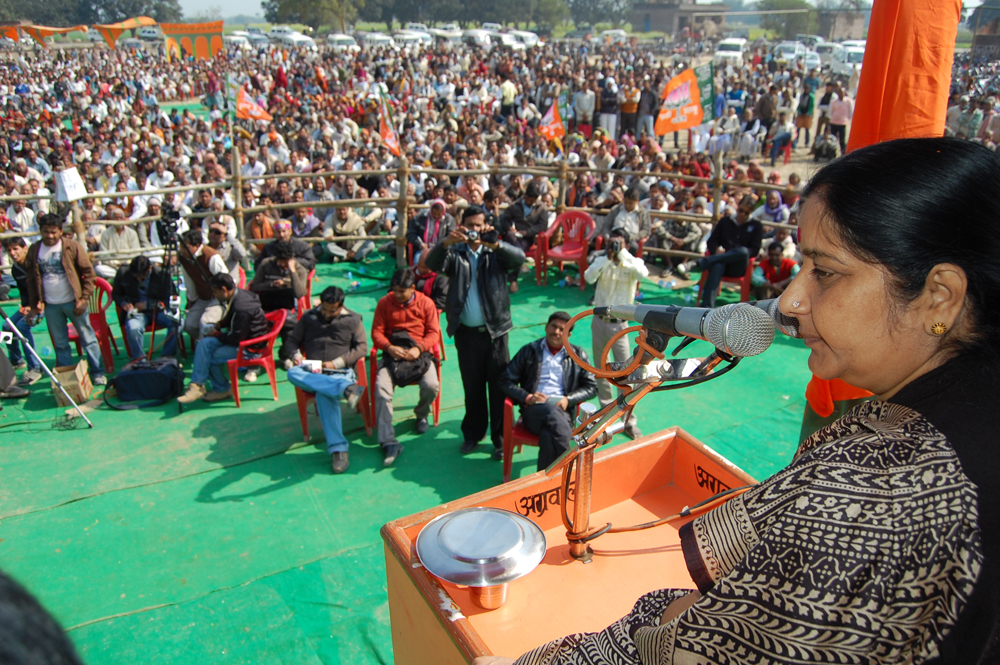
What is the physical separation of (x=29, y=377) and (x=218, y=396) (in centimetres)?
177

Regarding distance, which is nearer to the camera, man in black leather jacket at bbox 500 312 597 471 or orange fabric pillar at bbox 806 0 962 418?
orange fabric pillar at bbox 806 0 962 418

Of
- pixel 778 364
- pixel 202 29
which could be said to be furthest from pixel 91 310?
pixel 202 29

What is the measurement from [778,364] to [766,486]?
5924 mm

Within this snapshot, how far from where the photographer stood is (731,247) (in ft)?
25.4

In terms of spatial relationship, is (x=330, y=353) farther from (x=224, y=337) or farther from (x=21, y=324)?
(x=21, y=324)

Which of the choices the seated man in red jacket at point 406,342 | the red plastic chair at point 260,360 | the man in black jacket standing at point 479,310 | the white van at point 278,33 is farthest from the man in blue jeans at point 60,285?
the white van at point 278,33

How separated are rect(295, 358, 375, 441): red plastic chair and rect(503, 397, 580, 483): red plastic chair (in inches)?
47.9

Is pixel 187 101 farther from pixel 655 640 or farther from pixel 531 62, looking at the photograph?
pixel 655 640

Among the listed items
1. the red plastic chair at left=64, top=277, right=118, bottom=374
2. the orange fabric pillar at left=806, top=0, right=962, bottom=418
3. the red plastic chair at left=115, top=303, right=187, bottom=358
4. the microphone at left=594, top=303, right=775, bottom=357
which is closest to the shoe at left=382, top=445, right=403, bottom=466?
the red plastic chair at left=115, top=303, right=187, bottom=358

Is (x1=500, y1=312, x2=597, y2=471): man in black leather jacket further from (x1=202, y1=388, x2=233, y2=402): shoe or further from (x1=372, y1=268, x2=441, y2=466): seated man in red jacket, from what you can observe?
(x1=202, y1=388, x2=233, y2=402): shoe

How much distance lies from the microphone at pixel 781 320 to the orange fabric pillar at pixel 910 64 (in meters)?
1.59

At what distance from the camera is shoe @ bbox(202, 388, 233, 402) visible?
19.3 feet

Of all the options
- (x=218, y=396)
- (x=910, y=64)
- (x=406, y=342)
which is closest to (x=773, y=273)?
(x=406, y=342)

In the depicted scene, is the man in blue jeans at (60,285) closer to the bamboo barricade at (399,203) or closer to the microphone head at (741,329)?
the bamboo barricade at (399,203)
